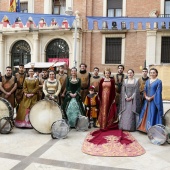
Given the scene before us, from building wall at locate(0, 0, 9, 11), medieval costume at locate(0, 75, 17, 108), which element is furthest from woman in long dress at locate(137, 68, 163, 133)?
building wall at locate(0, 0, 9, 11)

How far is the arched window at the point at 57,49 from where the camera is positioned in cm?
1831

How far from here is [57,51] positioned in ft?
61.0

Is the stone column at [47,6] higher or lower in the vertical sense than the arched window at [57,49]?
higher

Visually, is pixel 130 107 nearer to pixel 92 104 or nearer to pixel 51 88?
pixel 92 104

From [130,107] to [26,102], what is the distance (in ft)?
8.51

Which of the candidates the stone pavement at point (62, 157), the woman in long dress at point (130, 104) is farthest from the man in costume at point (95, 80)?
the stone pavement at point (62, 157)

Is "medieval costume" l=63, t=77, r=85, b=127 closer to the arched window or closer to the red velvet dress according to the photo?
the red velvet dress

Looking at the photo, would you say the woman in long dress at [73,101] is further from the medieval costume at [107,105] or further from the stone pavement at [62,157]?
the stone pavement at [62,157]

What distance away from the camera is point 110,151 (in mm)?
4426

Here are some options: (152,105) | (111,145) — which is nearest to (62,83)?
(152,105)

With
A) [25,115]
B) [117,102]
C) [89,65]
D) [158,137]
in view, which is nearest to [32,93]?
[25,115]

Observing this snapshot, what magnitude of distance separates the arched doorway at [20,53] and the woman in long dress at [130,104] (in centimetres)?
1408

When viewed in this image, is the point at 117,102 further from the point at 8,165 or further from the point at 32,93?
the point at 8,165

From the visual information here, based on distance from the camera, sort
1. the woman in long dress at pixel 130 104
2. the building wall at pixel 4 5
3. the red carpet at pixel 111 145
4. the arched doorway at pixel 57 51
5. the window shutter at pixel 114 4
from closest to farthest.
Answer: the red carpet at pixel 111 145 < the woman in long dress at pixel 130 104 < the window shutter at pixel 114 4 < the arched doorway at pixel 57 51 < the building wall at pixel 4 5
